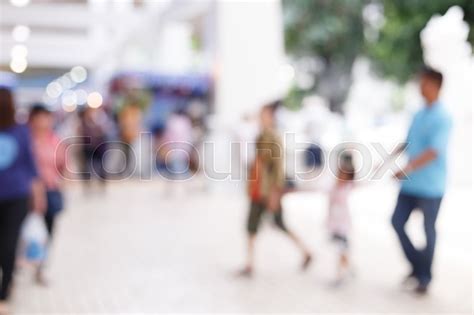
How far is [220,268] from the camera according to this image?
521 centimetres

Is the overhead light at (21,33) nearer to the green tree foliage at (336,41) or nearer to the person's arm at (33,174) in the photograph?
the green tree foliage at (336,41)

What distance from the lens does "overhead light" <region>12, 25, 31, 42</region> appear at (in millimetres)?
20147

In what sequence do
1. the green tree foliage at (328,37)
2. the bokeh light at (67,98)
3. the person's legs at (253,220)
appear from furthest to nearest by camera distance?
the bokeh light at (67,98) → the green tree foliage at (328,37) → the person's legs at (253,220)

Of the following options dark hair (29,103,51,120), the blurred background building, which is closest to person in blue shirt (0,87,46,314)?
the blurred background building

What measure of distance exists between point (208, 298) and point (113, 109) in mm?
9148

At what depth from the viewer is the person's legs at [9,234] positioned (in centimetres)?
366

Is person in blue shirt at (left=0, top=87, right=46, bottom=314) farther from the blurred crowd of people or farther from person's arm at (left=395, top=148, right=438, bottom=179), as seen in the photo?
person's arm at (left=395, top=148, right=438, bottom=179)

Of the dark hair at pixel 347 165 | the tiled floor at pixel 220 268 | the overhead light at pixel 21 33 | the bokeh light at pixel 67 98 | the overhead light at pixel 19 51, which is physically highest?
the overhead light at pixel 21 33

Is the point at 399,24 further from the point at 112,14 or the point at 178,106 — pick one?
the point at 112,14

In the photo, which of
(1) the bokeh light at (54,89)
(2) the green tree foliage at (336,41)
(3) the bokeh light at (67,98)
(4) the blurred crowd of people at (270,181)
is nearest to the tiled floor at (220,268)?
(4) the blurred crowd of people at (270,181)

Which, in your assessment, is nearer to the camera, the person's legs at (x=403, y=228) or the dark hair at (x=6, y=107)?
the dark hair at (x=6, y=107)

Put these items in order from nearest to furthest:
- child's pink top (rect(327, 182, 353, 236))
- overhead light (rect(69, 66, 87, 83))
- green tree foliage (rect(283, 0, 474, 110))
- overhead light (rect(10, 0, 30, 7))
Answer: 1. child's pink top (rect(327, 182, 353, 236))
2. green tree foliage (rect(283, 0, 474, 110))
3. overhead light (rect(10, 0, 30, 7))
4. overhead light (rect(69, 66, 87, 83))

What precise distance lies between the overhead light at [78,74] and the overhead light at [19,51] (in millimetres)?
4213

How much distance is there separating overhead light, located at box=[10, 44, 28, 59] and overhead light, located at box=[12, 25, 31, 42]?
1.74ft
